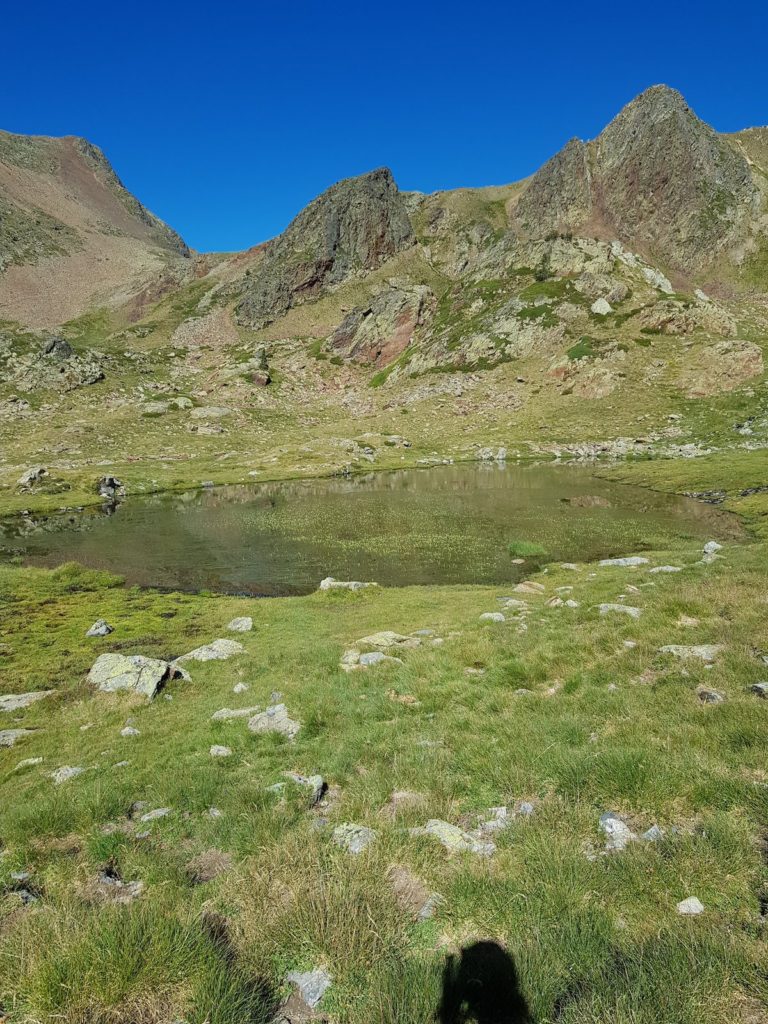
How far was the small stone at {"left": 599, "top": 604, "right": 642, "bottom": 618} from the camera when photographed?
15.6m

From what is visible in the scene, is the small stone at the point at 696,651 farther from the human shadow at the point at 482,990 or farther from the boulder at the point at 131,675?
the boulder at the point at 131,675

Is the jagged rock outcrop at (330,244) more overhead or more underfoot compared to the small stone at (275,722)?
more overhead

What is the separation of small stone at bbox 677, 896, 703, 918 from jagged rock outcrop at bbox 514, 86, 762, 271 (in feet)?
612

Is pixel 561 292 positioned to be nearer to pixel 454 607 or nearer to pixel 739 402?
pixel 739 402

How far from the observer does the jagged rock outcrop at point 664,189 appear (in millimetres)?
153125

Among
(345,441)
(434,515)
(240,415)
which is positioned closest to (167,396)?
(240,415)

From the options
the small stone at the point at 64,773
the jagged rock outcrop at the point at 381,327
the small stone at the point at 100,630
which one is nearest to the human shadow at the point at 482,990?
the small stone at the point at 64,773

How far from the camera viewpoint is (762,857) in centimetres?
578

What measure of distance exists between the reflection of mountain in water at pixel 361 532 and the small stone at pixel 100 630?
29.3 ft

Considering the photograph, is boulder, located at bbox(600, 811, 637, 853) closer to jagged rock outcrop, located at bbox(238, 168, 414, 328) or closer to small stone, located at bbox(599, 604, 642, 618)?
small stone, located at bbox(599, 604, 642, 618)

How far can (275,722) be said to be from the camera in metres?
11.9

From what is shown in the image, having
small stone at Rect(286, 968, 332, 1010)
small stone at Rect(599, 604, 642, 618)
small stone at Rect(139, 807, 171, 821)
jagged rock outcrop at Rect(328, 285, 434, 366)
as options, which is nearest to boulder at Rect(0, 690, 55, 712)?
small stone at Rect(139, 807, 171, 821)

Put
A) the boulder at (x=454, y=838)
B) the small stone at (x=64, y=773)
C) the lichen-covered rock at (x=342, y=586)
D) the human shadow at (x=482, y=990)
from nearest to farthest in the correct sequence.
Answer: the human shadow at (x=482, y=990), the boulder at (x=454, y=838), the small stone at (x=64, y=773), the lichen-covered rock at (x=342, y=586)

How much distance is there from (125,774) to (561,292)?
151 meters
